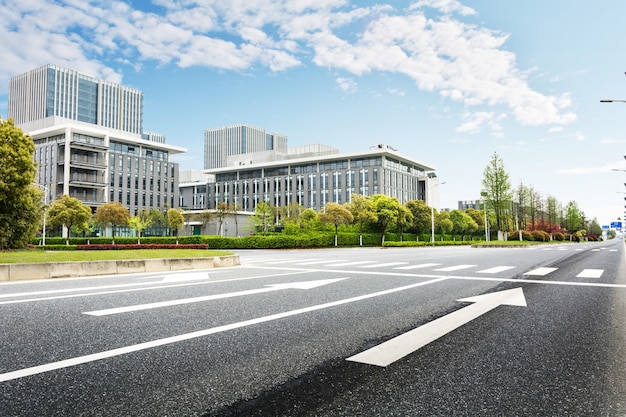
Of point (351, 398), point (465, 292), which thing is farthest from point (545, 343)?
point (465, 292)

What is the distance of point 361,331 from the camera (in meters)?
4.92

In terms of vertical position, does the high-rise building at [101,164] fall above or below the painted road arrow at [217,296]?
above

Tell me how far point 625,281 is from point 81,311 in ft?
41.0

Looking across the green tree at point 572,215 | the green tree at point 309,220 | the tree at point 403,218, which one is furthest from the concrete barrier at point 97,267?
the green tree at point 572,215

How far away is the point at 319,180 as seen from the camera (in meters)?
93.8

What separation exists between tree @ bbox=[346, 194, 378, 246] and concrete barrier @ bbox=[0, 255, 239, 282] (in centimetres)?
3731

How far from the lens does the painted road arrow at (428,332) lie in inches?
152

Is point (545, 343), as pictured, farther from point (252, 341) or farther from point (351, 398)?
point (252, 341)

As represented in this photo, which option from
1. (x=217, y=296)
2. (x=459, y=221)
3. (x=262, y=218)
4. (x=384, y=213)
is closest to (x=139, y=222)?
(x=262, y=218)

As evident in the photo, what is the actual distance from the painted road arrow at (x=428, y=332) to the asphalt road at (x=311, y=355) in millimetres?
29

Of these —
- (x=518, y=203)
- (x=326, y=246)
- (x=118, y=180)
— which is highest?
(x=118, y=180)

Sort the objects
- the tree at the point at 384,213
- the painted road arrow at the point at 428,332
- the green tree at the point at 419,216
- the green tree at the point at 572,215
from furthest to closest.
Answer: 1. the green tree at the point at 572,215
2. the green tree at the point at 419,216
3. the tree at the point at 384,213
4. the painted road arrow at the point at 428,332

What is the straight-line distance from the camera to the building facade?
8769 centimetres

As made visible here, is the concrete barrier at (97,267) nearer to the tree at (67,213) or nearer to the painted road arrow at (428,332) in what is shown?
the painted road arrow at (428,332)
